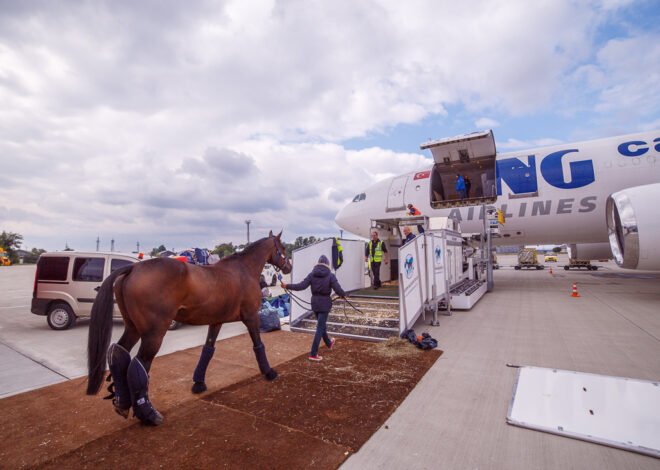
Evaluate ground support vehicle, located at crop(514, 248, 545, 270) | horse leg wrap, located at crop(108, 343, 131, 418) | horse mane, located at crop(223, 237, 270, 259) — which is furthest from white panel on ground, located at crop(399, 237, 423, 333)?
ground support vehicle, located at crop(514, 248, 545, 270)

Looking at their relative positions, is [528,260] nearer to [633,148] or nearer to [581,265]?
[581,265]

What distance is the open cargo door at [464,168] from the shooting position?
1083 cm

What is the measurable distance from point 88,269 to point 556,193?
13846 millimetres

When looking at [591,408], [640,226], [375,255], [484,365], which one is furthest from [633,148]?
[591,408]

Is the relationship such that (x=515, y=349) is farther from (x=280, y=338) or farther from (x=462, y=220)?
(x=462, y=220)

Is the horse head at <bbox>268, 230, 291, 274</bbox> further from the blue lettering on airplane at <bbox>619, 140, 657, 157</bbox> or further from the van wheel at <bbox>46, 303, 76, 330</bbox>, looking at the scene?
the blue lettering on airplane at <bbox>619, 140, 657, 157</bbox>

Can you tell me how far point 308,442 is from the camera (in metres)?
2.43

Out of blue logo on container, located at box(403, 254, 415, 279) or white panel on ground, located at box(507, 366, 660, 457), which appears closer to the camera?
white panel on ground, located at box(507, 366, 660, 457)

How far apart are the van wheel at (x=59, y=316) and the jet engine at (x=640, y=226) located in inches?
525

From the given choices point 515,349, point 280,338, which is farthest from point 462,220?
point 280,338

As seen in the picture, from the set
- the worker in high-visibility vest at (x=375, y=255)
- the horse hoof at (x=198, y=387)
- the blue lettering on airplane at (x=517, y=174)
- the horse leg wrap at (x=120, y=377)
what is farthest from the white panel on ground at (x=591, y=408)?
the blue lettering on airplane at (x=517, y=174)

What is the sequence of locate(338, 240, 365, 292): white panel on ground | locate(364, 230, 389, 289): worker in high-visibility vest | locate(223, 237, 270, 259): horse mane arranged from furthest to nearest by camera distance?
1. locate(364, 230, 389, 289): worker in high-visibility vest
2. locate(338, 240, 365, 292): white panel on ground
3. locate(223, 237, 270, 259): horse mane

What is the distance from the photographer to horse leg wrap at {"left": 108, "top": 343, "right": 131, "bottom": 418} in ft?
8.56

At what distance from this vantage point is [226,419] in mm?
2812
